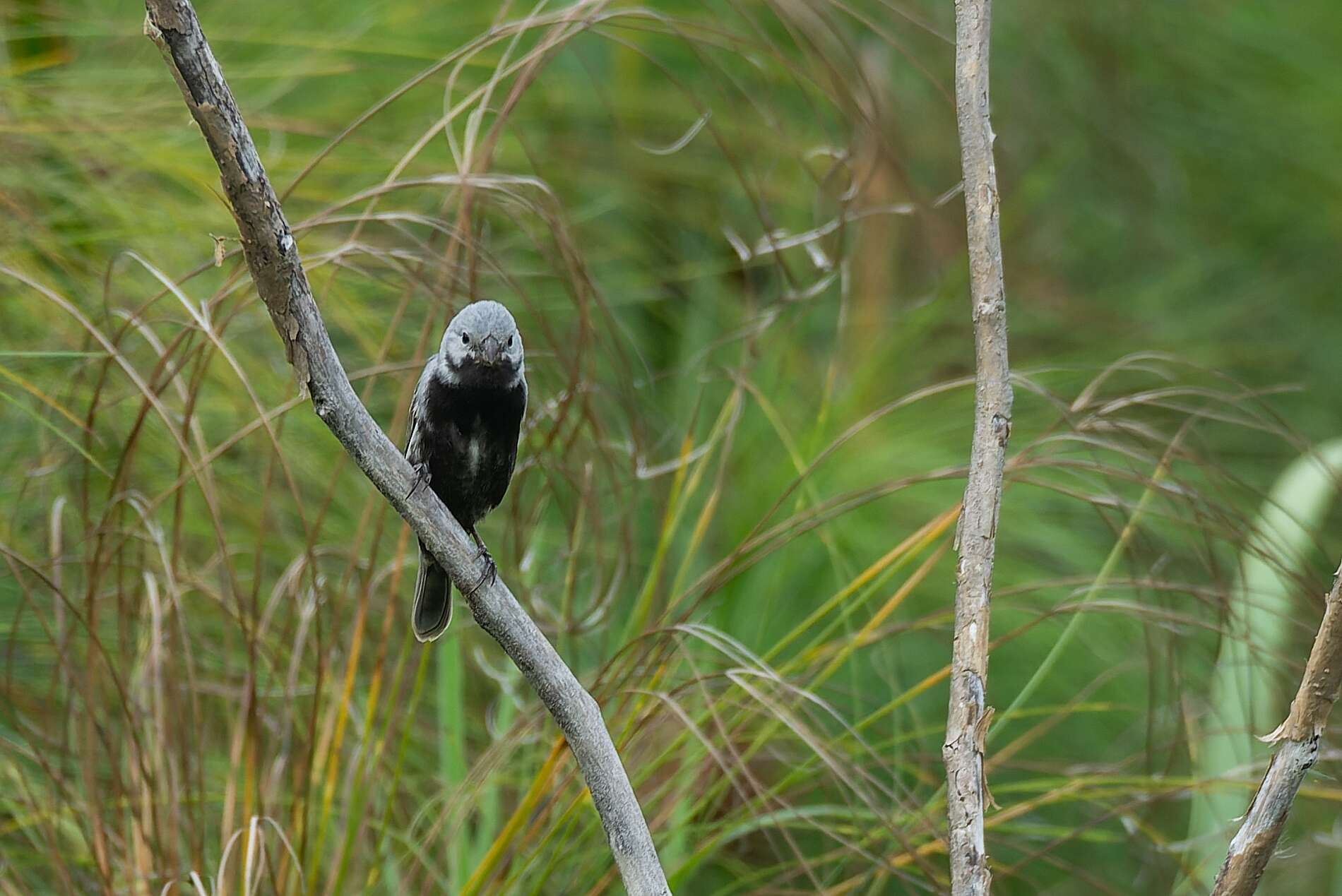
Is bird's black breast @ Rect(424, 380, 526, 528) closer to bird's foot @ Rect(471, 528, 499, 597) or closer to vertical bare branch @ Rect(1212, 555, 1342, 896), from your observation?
bird's foot @ Rect(471, 528, 499, 597)

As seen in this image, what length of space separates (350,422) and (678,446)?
4.98 ft

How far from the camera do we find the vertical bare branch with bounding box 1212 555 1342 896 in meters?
0.95

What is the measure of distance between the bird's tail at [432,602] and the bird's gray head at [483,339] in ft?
0.84

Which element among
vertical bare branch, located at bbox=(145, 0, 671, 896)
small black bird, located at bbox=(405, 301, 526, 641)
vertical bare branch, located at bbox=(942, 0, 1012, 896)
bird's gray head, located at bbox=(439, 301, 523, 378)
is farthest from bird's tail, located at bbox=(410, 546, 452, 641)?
vertical bare branch, located at bbox=(942, 0, 1012, 896)

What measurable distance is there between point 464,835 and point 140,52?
5.52 feet

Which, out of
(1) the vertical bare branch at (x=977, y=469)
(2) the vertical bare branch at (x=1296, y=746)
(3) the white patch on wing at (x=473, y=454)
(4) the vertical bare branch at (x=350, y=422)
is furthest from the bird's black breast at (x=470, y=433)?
(2) the vertical bare branch at (x=1296, y=746)

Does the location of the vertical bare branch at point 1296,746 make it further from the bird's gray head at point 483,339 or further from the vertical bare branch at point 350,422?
the bird's gray head at point 483,339

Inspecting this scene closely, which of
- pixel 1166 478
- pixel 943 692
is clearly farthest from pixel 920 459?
pixel 1166 478

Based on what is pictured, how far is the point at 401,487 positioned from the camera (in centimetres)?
102

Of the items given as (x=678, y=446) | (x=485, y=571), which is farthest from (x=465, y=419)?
(x=678, y=446)

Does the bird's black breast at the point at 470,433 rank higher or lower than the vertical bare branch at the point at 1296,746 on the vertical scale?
higher

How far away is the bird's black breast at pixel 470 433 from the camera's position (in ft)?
5.24

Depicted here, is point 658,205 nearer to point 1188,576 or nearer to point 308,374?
point 1188,576

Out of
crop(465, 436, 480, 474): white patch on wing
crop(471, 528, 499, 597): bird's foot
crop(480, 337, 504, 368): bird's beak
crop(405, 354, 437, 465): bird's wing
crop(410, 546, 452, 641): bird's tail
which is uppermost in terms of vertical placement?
crop(480, 337, 504, 368): bird's beak
